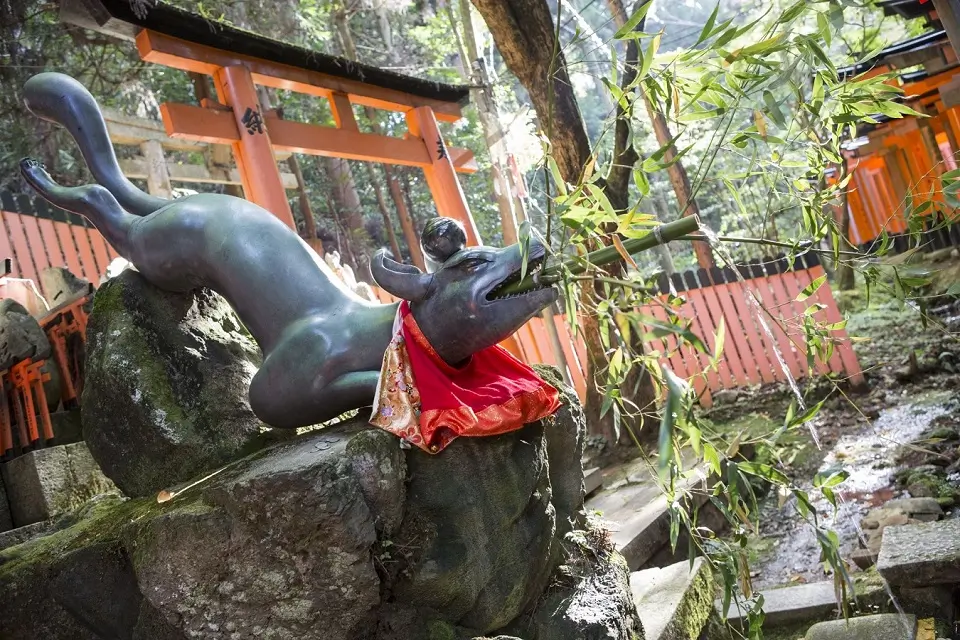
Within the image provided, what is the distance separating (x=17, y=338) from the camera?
4523mm

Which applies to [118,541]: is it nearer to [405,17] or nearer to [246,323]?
[246,323]

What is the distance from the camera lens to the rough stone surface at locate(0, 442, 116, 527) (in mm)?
4141

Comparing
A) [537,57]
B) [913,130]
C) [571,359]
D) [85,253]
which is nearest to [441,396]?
[537,57]

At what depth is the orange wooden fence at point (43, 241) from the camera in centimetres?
954

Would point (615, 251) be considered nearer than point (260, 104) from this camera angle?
Yes

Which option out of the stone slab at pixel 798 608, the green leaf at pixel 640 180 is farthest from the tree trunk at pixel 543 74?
the green leaf at pixel 640 180

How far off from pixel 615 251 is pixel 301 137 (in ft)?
19.0

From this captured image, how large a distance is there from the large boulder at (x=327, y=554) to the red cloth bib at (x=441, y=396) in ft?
0.32

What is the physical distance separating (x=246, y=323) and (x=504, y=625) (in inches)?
63.4

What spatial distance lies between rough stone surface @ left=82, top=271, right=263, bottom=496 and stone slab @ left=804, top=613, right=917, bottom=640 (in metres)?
2.72

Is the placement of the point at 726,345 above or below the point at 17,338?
below

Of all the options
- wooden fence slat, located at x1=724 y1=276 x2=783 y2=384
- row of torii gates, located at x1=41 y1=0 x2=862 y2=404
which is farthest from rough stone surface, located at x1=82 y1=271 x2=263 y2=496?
wooden fence slat, located at x1=724 y1=276 x2=783 y2=384

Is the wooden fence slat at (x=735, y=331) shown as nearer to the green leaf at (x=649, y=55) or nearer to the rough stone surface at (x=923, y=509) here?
the rough stone surface at (x=923, y=509)

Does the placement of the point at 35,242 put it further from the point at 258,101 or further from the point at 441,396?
the point at 441,396
